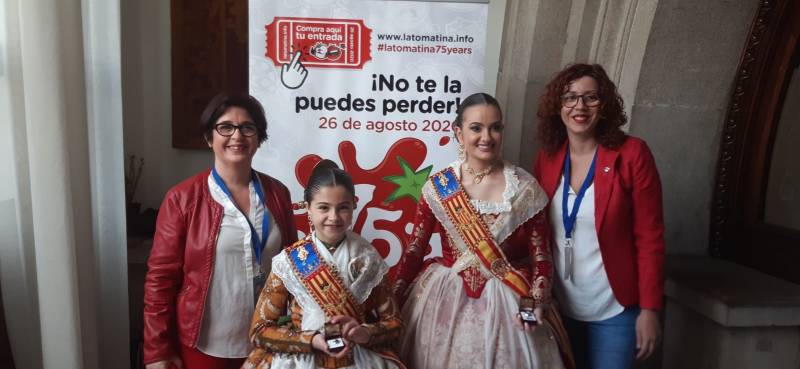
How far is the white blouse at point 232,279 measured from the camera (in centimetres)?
166

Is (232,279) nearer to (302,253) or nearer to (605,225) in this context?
(302,253)

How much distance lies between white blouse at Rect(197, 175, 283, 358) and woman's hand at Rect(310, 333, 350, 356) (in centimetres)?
30

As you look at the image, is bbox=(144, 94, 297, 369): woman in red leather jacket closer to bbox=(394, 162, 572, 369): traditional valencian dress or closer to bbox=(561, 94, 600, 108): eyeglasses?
bbox=(394, 162, 572, 369): traditional valencian dress

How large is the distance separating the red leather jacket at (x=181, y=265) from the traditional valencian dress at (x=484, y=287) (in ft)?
1.93

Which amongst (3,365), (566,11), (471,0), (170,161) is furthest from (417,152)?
(3,365)

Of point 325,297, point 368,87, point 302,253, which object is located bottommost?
point 325,297

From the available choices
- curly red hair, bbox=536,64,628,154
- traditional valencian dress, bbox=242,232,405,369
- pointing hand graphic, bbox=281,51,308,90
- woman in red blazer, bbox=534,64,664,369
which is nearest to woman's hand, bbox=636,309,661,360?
woman in red blazer, bbox=534,64,664,369

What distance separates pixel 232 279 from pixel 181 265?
0.48 ft

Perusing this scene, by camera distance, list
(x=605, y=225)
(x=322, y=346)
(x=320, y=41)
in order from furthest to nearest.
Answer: (x=320, y=41), (x=605, y=225), (x=322, y=346)

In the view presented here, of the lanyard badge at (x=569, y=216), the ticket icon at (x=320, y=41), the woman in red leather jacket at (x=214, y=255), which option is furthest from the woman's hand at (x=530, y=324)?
the ticket icon at (x=320, y=41)

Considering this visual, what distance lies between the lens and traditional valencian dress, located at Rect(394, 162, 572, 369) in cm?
162

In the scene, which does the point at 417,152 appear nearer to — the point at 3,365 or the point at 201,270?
the point at 201,270

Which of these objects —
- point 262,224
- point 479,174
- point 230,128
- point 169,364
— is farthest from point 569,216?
point 169,364

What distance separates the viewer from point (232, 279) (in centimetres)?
168
